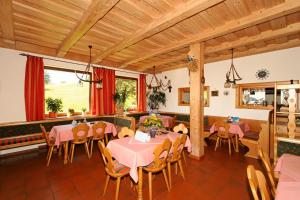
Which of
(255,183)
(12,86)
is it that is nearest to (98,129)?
(12,86)

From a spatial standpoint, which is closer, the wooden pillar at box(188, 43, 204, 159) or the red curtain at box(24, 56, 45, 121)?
the wooden pillar at box(188, 43, 204, 159)

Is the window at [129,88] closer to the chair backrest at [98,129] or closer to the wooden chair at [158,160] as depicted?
the chair backrest at [98,129]

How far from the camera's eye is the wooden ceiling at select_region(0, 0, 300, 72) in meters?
2.44

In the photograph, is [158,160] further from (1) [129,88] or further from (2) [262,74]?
(1) [129,88]

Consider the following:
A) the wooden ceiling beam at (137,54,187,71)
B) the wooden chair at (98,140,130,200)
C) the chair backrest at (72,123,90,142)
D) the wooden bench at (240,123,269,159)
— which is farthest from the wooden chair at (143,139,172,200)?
the wooden ceiling beam at (137,54,187,71)

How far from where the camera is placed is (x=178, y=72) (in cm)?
717

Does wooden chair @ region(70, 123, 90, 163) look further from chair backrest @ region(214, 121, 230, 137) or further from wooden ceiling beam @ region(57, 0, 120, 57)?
chair backrest @ region(214, 121, 230, 137)

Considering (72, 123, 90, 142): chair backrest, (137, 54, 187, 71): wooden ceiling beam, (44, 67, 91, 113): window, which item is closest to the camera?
(72, 123, 90, 142): chair backrest

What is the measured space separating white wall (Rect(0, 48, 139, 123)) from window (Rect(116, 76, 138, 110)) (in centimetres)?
326

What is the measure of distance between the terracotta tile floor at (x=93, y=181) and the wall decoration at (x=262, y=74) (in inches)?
105

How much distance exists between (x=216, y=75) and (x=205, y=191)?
Result: 4.46m

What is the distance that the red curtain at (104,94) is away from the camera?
566 cm

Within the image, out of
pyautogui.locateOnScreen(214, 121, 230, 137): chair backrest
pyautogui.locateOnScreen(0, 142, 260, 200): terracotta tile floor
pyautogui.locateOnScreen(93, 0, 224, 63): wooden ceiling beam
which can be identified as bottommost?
pyautogui.locateOnScreen(0, 142, 260, 200): terracotta tile floor

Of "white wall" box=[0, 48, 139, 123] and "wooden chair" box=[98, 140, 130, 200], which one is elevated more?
"white wall" box=[0, 48, 139, 123]
